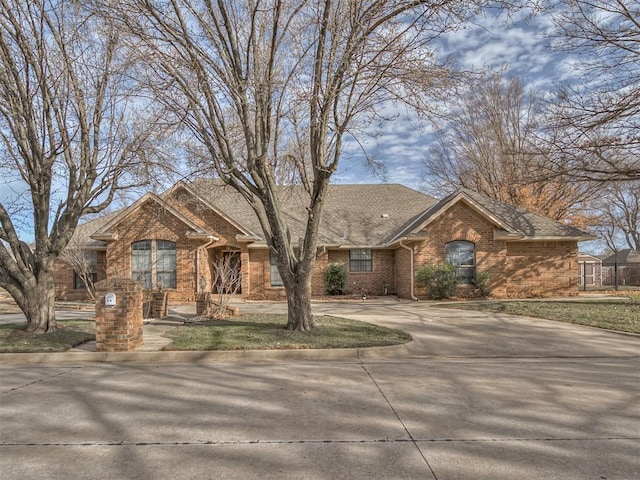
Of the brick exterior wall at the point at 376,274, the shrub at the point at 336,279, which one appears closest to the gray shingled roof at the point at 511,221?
the brick exterior wall at the point at 376,274

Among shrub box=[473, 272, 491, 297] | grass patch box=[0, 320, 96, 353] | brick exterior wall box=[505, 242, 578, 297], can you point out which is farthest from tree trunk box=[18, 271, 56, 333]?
brick exterior wall box=[505, 242, 578, 297]

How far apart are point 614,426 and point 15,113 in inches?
462

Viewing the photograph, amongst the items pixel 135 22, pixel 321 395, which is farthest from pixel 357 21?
pixel 321 395

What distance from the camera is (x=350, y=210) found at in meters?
25.2

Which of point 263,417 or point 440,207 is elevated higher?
point 440,207

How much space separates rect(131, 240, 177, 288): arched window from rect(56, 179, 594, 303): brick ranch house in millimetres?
45

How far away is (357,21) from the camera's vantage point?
8891 mm

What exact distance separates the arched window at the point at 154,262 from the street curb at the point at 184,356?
1166 centimetres

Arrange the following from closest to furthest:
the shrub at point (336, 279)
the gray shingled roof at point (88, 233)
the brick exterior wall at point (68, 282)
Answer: the gray shingled roof at point (88, 233) < the shrub at point (336, 279) < the brick exterior wall at point (68, 282)

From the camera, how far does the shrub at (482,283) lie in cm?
1922

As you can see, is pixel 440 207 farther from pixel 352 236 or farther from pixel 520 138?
pixel 520 138

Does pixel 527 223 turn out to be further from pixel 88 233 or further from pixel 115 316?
pixel 88 233

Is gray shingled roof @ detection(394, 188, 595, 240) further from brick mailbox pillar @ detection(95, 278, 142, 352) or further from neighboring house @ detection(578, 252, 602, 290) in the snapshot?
neighboring house @ detection(578, 252, 602, 290)

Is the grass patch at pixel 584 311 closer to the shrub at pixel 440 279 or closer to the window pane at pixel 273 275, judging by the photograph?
the shrub at pixel 440 279
